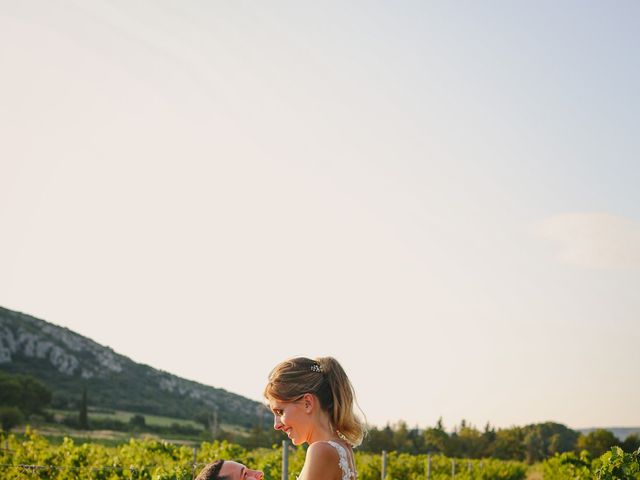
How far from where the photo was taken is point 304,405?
8.79ft

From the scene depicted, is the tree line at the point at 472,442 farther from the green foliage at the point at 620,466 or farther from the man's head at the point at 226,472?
the man's head at the point at 226,472

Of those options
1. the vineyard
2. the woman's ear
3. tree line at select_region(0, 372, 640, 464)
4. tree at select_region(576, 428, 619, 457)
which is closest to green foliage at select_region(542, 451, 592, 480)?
the vineyard

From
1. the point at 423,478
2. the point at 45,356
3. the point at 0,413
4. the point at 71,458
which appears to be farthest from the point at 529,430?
the point at 45,356

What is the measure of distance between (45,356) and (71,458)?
8840 cm

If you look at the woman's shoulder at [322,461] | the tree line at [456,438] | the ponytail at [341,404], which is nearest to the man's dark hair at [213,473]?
the woman's shoulder at [322,461]

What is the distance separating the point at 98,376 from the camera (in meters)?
95.6

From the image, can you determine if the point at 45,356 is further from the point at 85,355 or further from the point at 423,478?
the point at 423,478

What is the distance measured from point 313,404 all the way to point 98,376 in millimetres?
98658

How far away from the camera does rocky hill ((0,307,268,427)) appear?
88.8 meters

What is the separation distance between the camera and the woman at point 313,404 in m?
Result: 2.67

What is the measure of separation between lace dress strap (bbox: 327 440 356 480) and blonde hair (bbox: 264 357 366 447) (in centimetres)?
12

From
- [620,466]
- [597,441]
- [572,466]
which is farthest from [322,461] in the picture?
[597,441]

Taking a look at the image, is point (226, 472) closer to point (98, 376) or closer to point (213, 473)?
point (213, 473)

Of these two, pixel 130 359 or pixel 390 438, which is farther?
pixel 130 359
